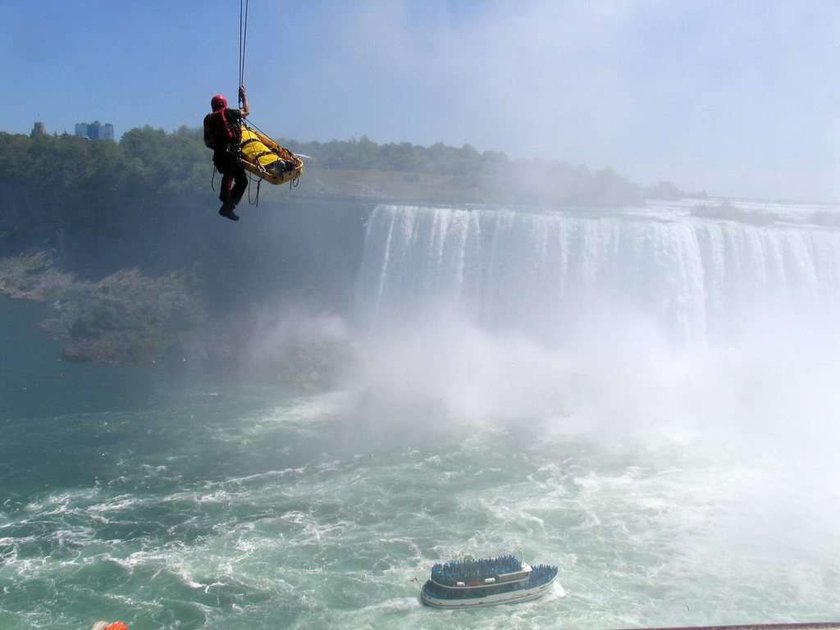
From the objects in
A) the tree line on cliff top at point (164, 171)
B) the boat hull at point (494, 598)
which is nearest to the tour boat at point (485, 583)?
the boat hull at point (494, 598)

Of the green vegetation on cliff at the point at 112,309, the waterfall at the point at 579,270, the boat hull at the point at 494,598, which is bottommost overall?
the boat hull at the point at 494,598

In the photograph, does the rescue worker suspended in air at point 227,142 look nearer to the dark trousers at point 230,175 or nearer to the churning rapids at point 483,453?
the dark trousers at point 230,175

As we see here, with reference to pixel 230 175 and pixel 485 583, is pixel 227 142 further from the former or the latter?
pixel 485 583

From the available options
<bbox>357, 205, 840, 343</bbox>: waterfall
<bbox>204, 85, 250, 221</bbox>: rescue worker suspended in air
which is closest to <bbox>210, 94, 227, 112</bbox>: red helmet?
<bbox>204, 85, 250, 221</bbox>: rescue worker suspended in air

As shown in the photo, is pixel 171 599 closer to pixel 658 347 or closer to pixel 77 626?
pixel 77 626

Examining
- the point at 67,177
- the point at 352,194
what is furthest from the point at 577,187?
the point at 67,177

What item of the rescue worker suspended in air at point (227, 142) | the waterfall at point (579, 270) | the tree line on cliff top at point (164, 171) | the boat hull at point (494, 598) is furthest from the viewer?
the tree line on cliff top at point (164, 171)
